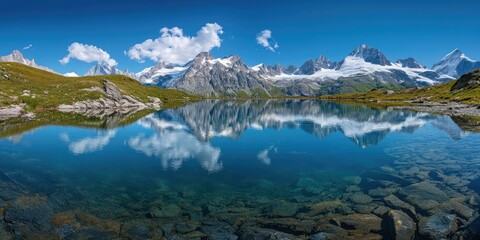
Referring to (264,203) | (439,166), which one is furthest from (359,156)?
(264,203)

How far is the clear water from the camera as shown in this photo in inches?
1043

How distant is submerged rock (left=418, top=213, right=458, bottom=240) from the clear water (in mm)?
4476

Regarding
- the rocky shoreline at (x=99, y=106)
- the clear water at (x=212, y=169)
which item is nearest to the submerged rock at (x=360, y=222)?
the clear water at (x=212, y=169)

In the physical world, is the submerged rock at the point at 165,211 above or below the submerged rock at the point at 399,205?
below

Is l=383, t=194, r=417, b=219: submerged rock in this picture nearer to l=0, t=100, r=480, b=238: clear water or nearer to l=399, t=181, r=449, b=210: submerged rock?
l=399, t=181, r=449, b=210: submerged rock

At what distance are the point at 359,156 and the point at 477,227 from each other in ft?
96.5

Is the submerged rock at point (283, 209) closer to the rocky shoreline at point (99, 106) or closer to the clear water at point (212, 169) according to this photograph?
the clear water at point (212, 169)

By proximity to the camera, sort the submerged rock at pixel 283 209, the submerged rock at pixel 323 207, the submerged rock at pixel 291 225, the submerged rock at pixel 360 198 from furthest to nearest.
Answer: the submerged rock at pixel 360 198, the submerged rock at pixel 323 207, the submerged rock at pixel 283 209, the submerged rock at pixel 291 225

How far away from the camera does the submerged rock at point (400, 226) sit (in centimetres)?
2055

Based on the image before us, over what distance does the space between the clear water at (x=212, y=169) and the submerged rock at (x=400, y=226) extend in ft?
11.9

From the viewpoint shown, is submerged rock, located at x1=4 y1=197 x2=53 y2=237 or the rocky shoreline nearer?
submerged rock, located at x1=4 y1=197 x2=53 y2=237

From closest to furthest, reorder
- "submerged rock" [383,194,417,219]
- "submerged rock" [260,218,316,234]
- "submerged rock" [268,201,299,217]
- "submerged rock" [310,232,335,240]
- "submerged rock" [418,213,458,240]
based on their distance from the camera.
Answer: "submerged rock" [418,213,458,240] < "submerged rock" [310,232,335,240] < "submerged rock" [260,218,316,234] < "submerged rock" [383,194,417,219] < "submerged rock" [268,201,299,217]

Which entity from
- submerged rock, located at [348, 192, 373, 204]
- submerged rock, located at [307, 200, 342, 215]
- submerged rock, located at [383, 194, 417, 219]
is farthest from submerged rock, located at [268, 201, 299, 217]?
submerged rock, located at [383, 194, 417, 219]

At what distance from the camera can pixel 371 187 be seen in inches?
1251
